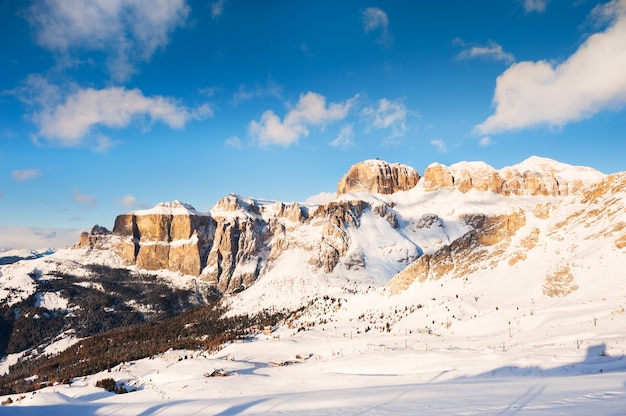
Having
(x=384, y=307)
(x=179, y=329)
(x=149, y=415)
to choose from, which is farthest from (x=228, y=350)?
(x=179, y=329)

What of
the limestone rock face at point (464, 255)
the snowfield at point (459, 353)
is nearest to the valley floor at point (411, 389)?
the snowfield at point (459, 353)

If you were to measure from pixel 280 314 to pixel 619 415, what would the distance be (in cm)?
12390

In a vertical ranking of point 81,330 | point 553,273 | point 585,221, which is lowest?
point 81,330

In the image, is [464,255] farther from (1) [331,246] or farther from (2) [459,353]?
(1) [331,246]

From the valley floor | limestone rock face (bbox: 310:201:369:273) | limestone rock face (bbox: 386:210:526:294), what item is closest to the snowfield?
the valley floor

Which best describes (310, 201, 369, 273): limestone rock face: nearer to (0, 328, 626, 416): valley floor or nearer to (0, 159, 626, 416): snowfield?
(0, 159, 626, 416): snowfield

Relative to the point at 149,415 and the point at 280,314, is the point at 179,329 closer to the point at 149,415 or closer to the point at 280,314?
the point at 280,314

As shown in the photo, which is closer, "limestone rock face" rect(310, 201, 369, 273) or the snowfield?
the snowfield

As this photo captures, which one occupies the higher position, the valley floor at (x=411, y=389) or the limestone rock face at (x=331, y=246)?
the limestone rock face at (x=331, y=246)

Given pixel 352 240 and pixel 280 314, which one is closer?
pixel 280 314

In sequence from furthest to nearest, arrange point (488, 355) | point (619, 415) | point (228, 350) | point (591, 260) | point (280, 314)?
point (280, 314) → point (228, 350) → point (591, 260) → point (488, 355) → point (619, 415)

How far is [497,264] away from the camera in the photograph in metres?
56.7

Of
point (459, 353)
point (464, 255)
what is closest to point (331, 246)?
point (464, 255)

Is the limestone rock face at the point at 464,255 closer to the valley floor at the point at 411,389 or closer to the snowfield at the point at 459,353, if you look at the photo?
the snowfield at the point at 459,353
